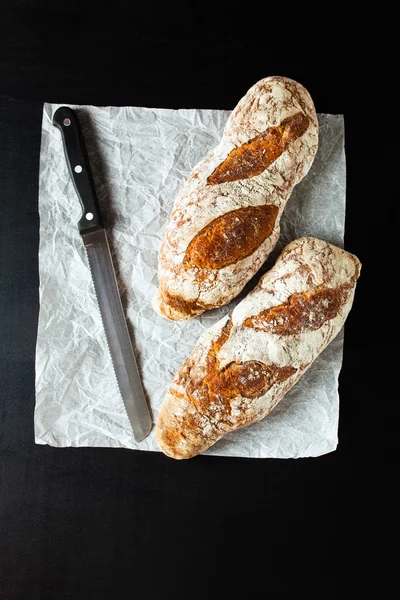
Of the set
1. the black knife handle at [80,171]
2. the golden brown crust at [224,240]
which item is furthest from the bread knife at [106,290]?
the golden brown crust at [224,240]

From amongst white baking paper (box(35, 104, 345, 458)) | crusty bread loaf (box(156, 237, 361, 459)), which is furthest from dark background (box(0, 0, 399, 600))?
crusty bread loaf (box(156, 237, 361, 459))

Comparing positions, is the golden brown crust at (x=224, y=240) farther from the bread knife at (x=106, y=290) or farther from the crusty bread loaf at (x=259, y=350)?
the bread knife at (x=106, y=290)

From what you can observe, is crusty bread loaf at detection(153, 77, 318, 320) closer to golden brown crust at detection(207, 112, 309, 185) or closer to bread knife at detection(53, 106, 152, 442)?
golden brown crust at detection(207, 112, 309, 185)

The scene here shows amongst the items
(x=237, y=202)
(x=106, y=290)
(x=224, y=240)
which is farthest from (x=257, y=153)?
(x=106, y=290)

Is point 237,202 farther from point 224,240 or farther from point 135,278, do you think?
point 135,278

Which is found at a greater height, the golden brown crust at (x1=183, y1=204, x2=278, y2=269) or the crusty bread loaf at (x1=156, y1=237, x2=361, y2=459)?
the golden brown crust at (x1=183, y1=204, x2=278, y2=269)

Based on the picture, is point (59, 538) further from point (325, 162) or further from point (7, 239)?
point (325, 162)
